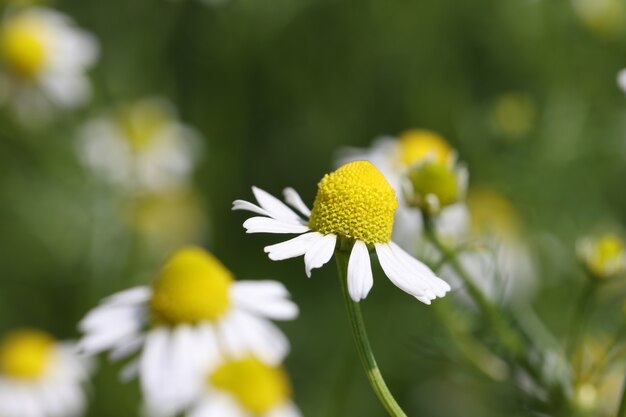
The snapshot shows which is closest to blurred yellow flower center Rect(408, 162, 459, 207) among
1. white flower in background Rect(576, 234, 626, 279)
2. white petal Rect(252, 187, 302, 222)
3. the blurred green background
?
white flower in background Rect(576, 234, 626, 279)

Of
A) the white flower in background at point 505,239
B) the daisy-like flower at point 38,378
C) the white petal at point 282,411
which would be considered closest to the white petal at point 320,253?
the white petal at point 282,411

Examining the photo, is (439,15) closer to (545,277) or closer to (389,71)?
(389,71)

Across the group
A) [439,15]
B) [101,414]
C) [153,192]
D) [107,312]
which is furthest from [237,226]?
[107,312]

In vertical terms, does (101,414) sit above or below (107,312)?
below

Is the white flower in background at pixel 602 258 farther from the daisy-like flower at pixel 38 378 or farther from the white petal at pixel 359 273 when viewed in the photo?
the daisy-like flower at pixel 38 378

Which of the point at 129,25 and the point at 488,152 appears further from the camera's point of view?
the point at 129,25

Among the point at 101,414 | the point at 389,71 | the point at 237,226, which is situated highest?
the point at 389,71

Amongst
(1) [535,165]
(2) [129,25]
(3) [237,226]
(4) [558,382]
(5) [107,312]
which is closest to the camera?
(4) [558,382]

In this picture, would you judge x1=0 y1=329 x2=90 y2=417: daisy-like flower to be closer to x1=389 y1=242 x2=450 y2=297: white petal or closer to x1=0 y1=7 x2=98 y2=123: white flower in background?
x1=0 y1=7 x2=98 y2=123: white flower in background
